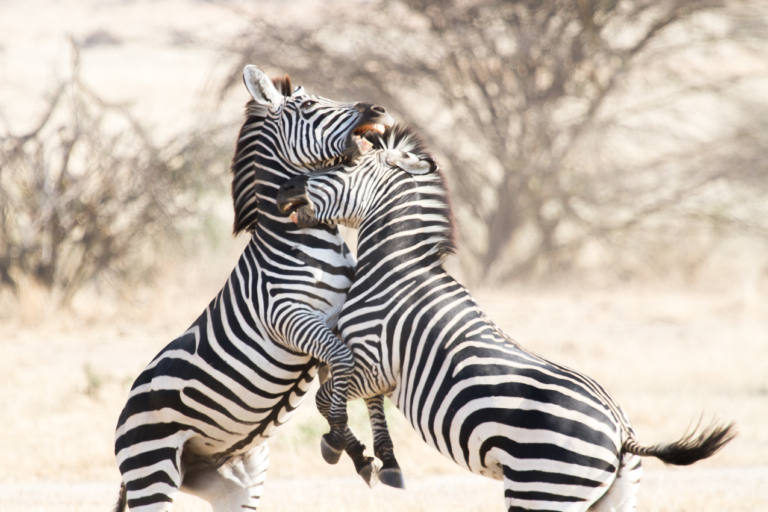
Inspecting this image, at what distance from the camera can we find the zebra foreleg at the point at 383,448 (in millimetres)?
3133

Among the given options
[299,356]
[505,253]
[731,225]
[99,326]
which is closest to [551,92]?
[505,253]

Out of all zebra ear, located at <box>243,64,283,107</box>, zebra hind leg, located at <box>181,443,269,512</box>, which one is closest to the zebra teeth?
zebra ear, located at <box>243,64,283,107</box>

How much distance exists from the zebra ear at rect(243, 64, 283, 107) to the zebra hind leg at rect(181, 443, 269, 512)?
1.60 metres

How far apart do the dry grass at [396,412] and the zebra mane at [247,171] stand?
75.5 inches

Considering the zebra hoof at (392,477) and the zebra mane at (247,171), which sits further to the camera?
the zebra mane at (247,171)

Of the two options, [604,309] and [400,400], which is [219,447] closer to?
[400,400]

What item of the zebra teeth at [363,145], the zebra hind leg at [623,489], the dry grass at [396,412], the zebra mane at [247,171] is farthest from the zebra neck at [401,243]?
the dry grass at [396,412]

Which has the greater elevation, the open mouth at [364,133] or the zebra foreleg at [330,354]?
the open mouth at [364,133]

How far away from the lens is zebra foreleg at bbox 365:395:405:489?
3.13 meters

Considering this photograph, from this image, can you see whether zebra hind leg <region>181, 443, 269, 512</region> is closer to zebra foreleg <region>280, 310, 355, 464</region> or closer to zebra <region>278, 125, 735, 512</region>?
zebra foreleg <region>280, 310, 355, 464</region>

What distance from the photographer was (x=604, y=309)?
12.1 metres

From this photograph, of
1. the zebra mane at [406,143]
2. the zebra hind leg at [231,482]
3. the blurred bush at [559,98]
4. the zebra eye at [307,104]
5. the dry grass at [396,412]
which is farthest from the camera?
the blurred bush at [559,98]

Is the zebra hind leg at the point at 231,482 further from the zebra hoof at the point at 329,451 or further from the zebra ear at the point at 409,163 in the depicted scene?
the zebra ear at the point at 409,163

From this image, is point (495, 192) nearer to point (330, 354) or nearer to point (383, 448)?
point (383, 448)
